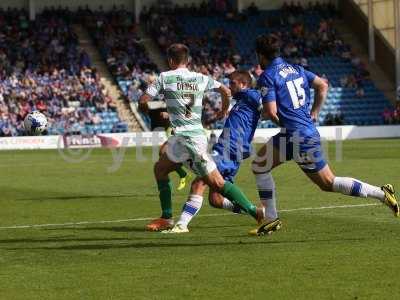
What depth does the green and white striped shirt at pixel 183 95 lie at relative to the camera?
11.6 metres

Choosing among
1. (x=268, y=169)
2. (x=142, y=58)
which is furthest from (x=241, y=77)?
(x=142, y=58)

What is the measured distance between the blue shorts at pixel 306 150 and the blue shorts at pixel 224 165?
1.39m

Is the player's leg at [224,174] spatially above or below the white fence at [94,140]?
above

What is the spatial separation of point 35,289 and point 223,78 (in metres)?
43.5

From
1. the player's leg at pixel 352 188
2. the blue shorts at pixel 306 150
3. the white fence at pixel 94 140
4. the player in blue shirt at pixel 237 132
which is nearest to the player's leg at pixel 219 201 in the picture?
the player in blue shirt at pixel 237 132

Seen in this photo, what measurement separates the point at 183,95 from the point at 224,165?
127 centimetres

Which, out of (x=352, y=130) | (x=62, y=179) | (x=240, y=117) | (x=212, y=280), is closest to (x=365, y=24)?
(x=352, y=130)

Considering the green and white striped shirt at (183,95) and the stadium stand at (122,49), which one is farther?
the stadium stand at (122,49)

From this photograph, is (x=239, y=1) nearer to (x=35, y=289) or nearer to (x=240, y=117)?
(x=240, y=117)

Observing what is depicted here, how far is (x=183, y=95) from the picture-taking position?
1164 centimetres

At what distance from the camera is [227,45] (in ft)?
180

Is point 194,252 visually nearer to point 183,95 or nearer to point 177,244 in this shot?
point 177,244

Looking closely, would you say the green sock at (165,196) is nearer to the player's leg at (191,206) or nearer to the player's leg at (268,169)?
the player's leg at (191,206)

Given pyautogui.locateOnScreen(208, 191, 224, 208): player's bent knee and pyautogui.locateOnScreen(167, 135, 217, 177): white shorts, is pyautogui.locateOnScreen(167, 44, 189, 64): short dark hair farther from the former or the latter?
pyautogui.locateOnScreen(208, 191, 224, 208): player's bent knee
